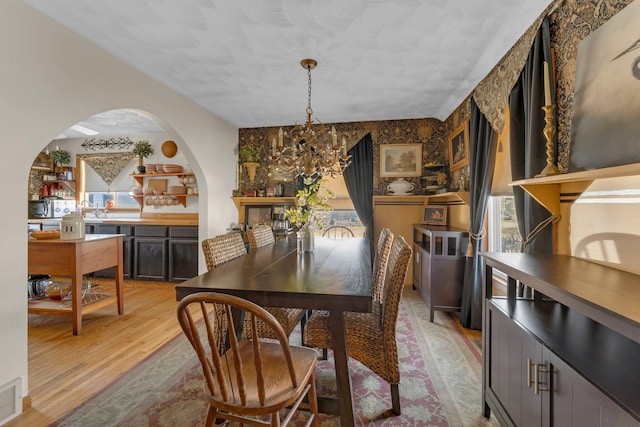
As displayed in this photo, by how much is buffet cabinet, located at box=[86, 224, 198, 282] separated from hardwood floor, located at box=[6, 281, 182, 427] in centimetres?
62

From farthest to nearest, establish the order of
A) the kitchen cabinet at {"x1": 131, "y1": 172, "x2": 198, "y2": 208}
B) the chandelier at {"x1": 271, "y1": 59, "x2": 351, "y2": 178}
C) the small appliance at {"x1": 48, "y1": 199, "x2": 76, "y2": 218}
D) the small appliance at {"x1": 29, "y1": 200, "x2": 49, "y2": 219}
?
the small appliance at {"x1": 48, "y1": 199, "x2": 76, "y2": 218}
the small appliance at {"x1": 29, "y1": 200, "x2": 49, "y2": 219}
the kitchen cabinet at {"x1": 131, "y1": 172, "x2": 198, "y2": 208}
the chandelier at {"x1": 271, "y1": 59, "x2": 351, "y2": 178}

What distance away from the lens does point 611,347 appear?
1131mm

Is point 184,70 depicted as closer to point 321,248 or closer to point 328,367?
point 321,248

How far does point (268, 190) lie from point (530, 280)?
392cm

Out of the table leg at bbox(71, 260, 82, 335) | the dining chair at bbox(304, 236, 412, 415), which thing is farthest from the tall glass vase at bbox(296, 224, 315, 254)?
the table leg at bbox(71, 260, 82, 335)

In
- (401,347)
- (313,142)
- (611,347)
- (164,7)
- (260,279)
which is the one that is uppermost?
(164,7)

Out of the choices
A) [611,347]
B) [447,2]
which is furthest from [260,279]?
[447,2]

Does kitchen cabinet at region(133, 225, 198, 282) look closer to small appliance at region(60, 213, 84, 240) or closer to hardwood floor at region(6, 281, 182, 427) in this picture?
hardwood floor at region(6, 281, 182, 427)

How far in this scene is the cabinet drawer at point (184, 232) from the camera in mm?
4301

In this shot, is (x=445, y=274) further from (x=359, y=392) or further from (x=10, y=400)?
(x=10, y=400)

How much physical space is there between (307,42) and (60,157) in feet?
17.2

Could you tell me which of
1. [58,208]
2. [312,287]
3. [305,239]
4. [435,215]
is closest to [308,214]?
[305,239]

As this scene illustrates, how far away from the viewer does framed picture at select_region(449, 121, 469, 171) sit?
329cm

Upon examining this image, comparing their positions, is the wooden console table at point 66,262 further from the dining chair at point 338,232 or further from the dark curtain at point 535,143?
the dark curtain at point 535,143
